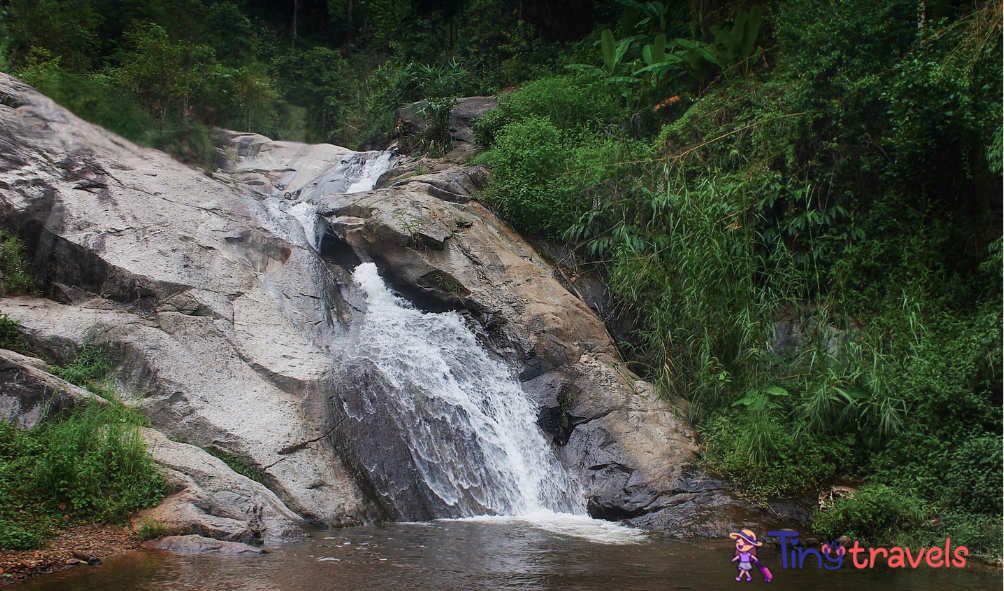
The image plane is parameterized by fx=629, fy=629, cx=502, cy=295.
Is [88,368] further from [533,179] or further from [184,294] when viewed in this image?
[533,179]

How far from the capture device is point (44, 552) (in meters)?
4.76

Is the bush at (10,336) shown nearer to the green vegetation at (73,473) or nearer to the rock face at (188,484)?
the rock face at (188,484)

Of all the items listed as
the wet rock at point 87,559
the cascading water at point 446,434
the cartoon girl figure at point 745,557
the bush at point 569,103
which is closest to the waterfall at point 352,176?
the bush at point 569,103

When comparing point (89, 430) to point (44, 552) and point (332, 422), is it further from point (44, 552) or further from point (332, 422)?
point (332, 422)

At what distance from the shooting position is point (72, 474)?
18.1 feet

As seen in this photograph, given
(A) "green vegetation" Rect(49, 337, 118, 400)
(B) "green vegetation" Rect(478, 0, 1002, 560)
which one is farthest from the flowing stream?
(A) "green vegetation" Rect(49, 337, 118, 400)

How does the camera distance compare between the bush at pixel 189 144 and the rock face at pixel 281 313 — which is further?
the bush at pixel 189 144

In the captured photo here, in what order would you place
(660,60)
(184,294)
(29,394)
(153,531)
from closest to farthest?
(153,531) < (29,394) < (184,294) < (660,60)

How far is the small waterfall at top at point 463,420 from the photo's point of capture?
7.48 metres

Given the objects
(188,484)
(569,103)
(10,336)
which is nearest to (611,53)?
(569,103)

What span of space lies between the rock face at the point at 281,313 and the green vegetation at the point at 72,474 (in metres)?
0.39

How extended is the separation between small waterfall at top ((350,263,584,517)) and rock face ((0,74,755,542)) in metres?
0.24

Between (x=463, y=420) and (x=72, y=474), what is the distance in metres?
4.15

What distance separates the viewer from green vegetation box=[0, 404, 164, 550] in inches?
205
